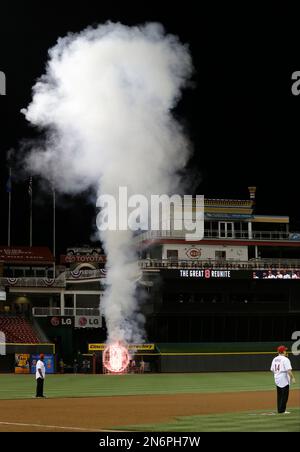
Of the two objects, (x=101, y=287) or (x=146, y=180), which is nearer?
(x=146, y=180)

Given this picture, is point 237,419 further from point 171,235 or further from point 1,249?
point 1,249

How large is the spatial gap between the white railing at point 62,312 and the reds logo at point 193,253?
1204 centimetres

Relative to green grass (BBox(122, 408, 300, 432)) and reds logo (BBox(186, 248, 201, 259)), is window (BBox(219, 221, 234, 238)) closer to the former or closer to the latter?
reds logo (BBox(186, 248, 201, 259))

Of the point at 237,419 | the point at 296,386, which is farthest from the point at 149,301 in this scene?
the point at 237,419

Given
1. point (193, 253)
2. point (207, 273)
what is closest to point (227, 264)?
point (193, 253)

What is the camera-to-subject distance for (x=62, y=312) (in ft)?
228

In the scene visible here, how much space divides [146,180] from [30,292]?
2263 cm

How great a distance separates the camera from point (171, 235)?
244 feet

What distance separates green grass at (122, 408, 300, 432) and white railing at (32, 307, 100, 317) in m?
46.0

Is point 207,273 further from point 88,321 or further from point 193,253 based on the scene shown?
point 88,321

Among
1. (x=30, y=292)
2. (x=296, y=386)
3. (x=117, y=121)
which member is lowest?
(x=296, y=386)

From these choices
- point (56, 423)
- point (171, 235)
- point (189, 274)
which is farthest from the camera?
point (171, 235)

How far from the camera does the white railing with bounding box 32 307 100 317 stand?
219ft

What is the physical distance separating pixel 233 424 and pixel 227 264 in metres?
53.8
